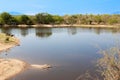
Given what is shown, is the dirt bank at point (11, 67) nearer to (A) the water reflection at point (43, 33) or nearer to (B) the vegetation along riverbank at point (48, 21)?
(A) the water reflection at point (43, 33)

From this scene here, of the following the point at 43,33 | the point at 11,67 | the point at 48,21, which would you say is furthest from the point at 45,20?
the point at 11,67

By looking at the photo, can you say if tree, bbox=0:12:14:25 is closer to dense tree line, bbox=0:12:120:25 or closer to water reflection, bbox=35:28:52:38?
dense tree line, bbox=0:12:120:25

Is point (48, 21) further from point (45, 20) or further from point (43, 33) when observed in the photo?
point (43, 33)

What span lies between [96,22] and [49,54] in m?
115

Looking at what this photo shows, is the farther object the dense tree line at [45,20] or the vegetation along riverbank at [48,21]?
the vegetation along riverbank at [48,21]

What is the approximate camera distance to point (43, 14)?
14700 cm

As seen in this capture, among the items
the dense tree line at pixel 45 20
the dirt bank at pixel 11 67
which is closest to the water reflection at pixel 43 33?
the dense tree line at pixel 45 20

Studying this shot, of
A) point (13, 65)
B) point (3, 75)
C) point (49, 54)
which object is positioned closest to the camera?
point (3, 75)

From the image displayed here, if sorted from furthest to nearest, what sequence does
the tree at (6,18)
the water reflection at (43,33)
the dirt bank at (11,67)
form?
the tree at (6,18) → the water reflection at (43,33) → the dirt bank at (11,67)

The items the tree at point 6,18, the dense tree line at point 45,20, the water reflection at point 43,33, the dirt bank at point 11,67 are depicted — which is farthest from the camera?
the dense tree line at point 45,20

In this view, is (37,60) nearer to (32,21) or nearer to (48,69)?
(48,69)

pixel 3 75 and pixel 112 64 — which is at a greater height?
pixel 112 64

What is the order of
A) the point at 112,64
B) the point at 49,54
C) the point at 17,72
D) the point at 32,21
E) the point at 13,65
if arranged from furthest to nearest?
the point at 32,21, the point at 49,54, the point at 13,65, the point at 17,72, the point at 112,64

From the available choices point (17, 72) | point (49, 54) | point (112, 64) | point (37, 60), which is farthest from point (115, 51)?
point (49, 54)
